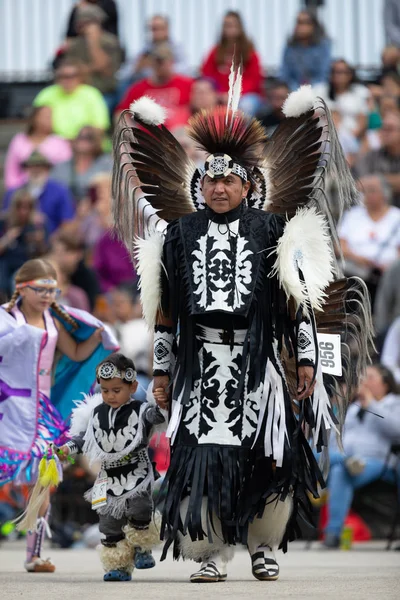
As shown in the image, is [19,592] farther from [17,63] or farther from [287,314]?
[17,63]

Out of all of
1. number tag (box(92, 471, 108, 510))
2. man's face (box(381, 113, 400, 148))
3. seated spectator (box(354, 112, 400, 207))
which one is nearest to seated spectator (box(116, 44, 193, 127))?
seated spectator (box(354, 112, 400, 207))

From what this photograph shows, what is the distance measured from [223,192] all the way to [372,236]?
623 cm

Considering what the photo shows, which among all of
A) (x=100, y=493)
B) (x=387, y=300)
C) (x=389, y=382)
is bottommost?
(x=100, y=493)

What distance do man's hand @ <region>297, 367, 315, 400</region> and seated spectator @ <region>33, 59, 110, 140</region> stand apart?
9.35 meters

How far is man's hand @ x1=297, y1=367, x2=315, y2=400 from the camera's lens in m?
7.55

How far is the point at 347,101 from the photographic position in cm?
1553

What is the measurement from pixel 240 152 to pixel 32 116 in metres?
8.60

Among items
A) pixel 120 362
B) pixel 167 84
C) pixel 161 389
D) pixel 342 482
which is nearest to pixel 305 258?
pixel 161 389

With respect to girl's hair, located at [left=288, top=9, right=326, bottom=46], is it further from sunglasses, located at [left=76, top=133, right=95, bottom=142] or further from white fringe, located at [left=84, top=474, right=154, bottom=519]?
white fringe, located at [left=84, top=474, right=154, bottom=519]

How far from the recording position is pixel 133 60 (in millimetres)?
17656

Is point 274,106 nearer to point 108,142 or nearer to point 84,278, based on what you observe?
point 108,142

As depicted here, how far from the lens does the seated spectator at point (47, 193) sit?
50.6 feet

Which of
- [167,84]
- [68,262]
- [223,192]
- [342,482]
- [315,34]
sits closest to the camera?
[223,192]

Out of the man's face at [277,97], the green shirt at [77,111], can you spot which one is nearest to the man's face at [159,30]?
the green shirt at [77,111]
